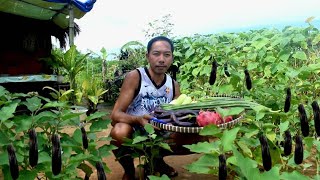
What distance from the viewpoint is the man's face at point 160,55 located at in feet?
10.2

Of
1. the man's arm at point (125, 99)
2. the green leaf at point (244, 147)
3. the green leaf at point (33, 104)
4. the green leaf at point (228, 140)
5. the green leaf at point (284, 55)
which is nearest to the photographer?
the green leaf at point (228, 140)

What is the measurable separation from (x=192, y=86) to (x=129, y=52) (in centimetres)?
516

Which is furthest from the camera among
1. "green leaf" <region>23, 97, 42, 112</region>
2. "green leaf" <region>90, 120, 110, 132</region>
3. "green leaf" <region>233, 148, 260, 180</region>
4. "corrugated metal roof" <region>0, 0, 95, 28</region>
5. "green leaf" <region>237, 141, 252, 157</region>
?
"corrugated metal roof" <region>0, 0, 95, 28</region>

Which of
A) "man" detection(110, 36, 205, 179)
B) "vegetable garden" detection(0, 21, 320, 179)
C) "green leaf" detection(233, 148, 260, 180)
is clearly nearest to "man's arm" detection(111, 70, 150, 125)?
"man" detection(110, 36, 205, 179)

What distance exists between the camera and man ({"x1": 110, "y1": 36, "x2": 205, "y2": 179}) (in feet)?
9.86

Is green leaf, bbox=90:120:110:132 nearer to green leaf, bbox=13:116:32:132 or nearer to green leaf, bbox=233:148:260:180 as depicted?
green leaf, bbox=13:116:32:132

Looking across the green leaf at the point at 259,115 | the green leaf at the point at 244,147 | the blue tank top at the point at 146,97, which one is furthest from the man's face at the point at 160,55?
the green leaf at the point at 259,115

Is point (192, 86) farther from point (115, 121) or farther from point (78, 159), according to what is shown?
point (78, 159)

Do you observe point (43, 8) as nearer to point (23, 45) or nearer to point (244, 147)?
point (23, 45)

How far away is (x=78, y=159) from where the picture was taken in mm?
1731

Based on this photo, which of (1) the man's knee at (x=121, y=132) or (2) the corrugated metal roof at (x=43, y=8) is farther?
(2) the corrugated metal roof at (x=43, y=8)

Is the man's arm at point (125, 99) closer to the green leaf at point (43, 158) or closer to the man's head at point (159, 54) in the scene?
the man's head at point (159, 54)

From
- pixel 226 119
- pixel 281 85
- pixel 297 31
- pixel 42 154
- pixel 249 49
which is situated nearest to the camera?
pixel 42 154

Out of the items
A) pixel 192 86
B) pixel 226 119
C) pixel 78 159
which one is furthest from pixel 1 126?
pixel 192 86
